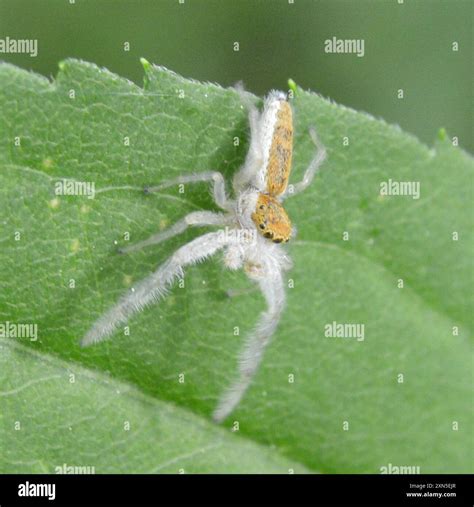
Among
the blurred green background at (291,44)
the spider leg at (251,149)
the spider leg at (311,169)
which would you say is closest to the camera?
the spider leg at (251,149)

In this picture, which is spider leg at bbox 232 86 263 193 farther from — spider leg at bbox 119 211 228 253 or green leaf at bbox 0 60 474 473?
spider leg at bbox 119 211 228 253

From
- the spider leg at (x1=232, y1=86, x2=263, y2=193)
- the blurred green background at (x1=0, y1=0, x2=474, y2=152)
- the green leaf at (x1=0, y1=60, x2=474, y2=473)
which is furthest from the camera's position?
the blurred green background at (x1=0, y1=0, x2=474, y2=152)

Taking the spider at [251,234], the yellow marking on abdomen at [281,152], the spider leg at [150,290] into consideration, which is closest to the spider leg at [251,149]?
the spider at [251,234]

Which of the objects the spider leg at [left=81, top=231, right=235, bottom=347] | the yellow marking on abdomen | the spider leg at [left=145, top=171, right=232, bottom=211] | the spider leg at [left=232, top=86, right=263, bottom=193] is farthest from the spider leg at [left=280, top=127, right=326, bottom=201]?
the spider leg at [left=81, top=231, right=235, bottom=347]

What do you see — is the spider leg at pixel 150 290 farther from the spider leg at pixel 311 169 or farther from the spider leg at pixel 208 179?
the spider leg at pixel 311 169

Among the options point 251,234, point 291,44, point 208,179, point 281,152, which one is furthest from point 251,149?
point 291,44
